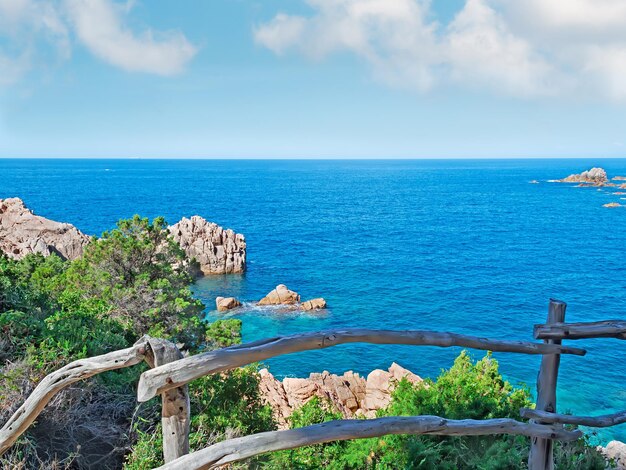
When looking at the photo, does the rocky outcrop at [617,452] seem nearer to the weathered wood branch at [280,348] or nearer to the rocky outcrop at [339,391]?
the rocky outcrop at [339,391]

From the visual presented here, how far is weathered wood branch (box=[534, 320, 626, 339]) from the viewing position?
142 inches

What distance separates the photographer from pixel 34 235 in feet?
123

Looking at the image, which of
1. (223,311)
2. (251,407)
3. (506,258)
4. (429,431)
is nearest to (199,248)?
(223,311)

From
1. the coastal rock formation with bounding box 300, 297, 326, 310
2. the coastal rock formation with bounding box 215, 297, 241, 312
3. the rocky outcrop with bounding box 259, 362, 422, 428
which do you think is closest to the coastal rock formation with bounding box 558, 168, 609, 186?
the coastal rock formation with bounding box 300, 297, 326, 310

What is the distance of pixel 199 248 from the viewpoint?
43625 mm

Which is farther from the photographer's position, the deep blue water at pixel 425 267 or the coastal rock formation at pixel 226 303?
the coastal rock formation at pixel 226 303

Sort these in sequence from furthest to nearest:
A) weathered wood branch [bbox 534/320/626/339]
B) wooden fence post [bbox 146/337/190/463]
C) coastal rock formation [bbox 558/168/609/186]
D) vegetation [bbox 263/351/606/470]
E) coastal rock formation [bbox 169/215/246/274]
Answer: coastal rock formation [bbox 558/168/609/186], coastal rock formation [bbox 169/215/246/274], vegetation [bbox 263/351/606/470], weathered wood branch [bbox 534/320/626/339], wooden fence post [bbox 146/337/190/463]

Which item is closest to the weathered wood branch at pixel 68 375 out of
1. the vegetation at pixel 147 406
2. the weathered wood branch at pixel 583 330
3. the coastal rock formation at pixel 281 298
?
the vegetation at pixel 147 406

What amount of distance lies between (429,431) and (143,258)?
50.5 feet

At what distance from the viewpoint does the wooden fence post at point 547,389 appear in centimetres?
381

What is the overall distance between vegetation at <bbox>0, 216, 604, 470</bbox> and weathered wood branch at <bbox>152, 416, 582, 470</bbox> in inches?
140

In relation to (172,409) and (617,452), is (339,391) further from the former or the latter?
(172,409)

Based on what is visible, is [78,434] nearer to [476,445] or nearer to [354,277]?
[476,445]

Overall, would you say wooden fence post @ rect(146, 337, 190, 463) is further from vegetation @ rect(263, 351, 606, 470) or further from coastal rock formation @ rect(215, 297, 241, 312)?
coastal rock formation @ rect(215, 297, 241, 312)
